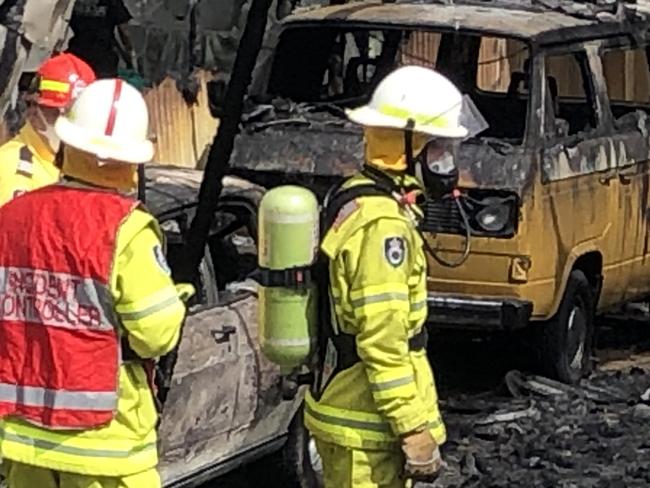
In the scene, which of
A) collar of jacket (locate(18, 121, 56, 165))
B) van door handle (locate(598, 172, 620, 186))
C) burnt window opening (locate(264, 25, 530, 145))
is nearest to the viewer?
collar of jacket (locate(18, 121, 56, 165))

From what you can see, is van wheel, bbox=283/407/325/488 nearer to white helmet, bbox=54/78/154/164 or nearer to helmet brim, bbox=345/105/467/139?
helmet brim, bbox=345/105/467/139

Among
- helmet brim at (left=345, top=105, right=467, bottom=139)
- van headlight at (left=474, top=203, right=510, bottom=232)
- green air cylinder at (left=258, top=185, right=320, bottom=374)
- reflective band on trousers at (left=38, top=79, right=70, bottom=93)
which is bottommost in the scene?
van headlight at (left=474, top=203, right=510, bottom=232)

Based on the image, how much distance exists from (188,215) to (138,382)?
8.34ft

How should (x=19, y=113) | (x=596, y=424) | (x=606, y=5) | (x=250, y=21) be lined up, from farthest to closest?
(x=606, y=5) → (x=596, y=424) → (x=19, y=113) → (x=250, y=21)

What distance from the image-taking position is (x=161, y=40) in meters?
13.4

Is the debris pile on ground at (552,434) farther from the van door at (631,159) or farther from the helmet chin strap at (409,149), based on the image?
the helmet chin strap at (409,149)

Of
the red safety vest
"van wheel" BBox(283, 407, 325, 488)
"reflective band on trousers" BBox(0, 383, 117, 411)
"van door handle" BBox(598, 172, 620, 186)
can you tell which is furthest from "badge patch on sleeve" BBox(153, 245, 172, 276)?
"van door handle" BBox(598, 172, 620, 186)

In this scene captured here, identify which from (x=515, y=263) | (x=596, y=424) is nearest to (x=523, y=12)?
(x=515, y=263)

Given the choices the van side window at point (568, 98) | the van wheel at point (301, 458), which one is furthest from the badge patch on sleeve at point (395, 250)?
the van side window at point (568, 98)

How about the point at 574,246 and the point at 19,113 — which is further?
the point at 574,246

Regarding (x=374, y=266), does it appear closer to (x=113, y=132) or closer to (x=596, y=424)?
(x=113, y=132)

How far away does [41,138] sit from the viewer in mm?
6324

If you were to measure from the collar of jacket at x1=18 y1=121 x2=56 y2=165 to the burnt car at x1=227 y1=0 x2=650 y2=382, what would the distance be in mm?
3368

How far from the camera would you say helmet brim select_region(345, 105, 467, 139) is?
17.0ft
